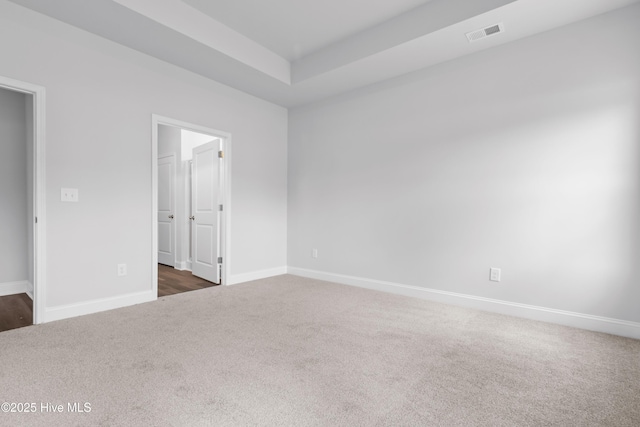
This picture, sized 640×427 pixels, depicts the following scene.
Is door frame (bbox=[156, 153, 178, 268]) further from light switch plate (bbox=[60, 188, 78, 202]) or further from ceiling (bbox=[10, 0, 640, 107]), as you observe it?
light switch plate (bbox=[60, 188, 78, 202])

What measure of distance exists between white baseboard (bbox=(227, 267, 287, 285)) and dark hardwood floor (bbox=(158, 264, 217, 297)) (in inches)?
11.2

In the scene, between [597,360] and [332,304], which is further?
[332,304]

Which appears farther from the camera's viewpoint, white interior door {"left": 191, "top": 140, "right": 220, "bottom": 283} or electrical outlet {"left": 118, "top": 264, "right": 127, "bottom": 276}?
white interior door {"left": 191, "top": 140, "right": 220, "bottom": 283}

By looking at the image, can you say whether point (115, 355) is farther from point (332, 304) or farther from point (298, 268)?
point (298, 268)

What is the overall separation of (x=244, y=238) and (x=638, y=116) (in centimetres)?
425

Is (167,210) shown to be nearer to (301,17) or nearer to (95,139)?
(95,139)

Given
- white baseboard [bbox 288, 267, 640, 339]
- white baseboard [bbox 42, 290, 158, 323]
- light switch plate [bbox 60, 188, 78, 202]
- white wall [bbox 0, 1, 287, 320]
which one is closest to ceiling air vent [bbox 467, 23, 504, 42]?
white baseboard [bbox 288, 267, 640, 339]

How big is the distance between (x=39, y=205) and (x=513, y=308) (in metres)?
4.38

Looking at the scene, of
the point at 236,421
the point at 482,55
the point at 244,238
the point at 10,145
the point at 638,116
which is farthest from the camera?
the point at 244,238

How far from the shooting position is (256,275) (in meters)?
4.52

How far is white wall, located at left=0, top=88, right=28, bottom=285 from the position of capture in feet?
12.5

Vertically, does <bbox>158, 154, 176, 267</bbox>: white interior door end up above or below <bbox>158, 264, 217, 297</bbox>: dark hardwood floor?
above

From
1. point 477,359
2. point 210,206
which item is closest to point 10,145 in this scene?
point 210,206

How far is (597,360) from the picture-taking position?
6.88 feet
